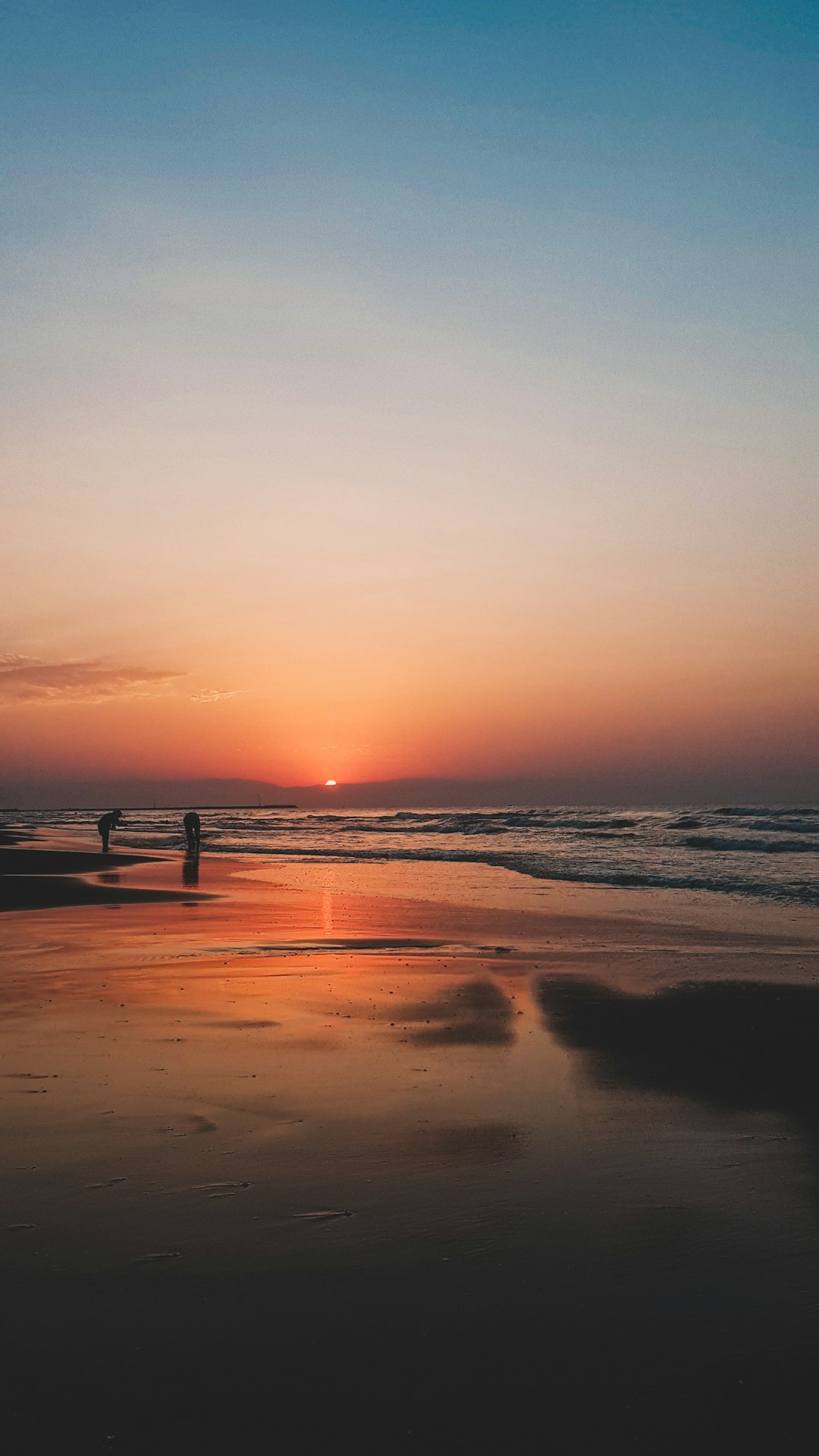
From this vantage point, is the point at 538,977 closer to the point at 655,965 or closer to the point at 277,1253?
the point at 655,965

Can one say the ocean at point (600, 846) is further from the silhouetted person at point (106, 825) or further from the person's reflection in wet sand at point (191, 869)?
the silhouetted person at point (106, 825)

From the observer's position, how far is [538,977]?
11.8 m

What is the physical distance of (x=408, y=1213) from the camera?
4805 mm

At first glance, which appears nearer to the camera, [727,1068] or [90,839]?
[727,1068]

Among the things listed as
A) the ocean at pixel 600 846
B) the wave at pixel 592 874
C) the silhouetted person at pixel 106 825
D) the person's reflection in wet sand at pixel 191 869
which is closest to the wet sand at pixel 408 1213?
the wave at pixel 592 874

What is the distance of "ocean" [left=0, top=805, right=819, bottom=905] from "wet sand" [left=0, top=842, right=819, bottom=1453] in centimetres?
1410

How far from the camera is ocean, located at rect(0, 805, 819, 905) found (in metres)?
26.0

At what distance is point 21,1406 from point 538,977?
29.8 feet

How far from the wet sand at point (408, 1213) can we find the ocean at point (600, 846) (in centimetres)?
1410

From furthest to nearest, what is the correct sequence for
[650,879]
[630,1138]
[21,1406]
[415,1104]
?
[650,879] → [415,1104] → [630,1138] → [21,1406]

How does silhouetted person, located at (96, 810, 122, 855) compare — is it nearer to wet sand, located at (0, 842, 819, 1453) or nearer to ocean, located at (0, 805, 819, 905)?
ocean, located at (0, 805, 819, 905)

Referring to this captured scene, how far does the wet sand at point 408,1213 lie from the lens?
130 inches

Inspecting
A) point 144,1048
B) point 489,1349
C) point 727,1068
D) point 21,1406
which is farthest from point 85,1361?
point 727,1068

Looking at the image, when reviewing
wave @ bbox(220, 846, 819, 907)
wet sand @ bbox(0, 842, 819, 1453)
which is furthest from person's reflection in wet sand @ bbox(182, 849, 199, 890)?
wet sand @ bbox(0, 842, 819, 1453)
